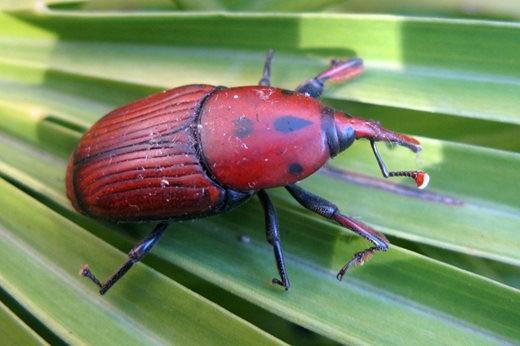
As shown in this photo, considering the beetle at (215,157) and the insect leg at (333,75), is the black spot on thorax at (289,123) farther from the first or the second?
the insect leg at (333,75)

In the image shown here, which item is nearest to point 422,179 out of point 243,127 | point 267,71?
point 243,127

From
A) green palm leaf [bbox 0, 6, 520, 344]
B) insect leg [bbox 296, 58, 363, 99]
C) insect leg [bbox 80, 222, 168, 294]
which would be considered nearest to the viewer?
green palm leaf [bbox 0, 6, 520, 344]

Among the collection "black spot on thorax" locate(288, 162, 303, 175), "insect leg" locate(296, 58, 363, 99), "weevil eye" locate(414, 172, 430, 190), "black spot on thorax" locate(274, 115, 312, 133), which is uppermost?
"insect leg" locate(296, 58, 363, 99)

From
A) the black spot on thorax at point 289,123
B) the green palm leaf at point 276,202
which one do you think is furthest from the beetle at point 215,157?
the green palm leaf at point 276,202

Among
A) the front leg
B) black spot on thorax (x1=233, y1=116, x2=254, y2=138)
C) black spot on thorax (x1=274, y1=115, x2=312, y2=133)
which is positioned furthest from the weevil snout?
black spot on thorax (x1=233, y1=116, x2=254, y2=138)

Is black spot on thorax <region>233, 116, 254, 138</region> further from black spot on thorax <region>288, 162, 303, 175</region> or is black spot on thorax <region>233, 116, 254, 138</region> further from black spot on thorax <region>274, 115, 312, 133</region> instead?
black spot on thorax <region>288, 162, 303, 175</region>

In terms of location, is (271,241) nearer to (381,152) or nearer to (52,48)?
(381,152)
